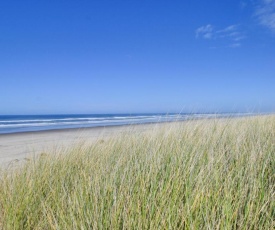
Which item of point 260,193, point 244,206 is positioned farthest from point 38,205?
point 260,193

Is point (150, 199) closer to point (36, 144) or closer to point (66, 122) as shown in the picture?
point (36, 144)

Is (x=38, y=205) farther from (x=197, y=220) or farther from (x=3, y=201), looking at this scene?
(x=197, y=220)

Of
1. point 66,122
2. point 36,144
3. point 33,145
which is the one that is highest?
point 33,145

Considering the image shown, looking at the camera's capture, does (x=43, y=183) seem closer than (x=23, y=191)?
No

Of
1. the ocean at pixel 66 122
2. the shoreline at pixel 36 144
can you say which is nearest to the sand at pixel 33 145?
the shoreline at pixel 36 144

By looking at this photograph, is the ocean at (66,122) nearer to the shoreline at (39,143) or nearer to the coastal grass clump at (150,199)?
the shoreline at (39,143)

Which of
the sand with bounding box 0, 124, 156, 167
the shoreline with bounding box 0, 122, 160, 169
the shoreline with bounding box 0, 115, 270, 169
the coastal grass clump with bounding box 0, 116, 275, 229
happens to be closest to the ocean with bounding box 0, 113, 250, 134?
the shoreline with bounding box 0, 115, 270, 169

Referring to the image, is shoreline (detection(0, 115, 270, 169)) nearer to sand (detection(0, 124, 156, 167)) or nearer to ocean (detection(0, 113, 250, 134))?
sand (detection(0, 124, 156, 167))

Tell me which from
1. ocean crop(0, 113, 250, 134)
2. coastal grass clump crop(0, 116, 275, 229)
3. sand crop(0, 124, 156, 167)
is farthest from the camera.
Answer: ocean crop(0, 113, 250, 134)

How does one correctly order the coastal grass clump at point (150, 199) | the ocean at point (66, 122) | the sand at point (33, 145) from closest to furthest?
the coastal grass clump at point (150, 199)
the sand at point (33, 145)
the ocean at point (66, 122)

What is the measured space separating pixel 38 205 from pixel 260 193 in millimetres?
1930

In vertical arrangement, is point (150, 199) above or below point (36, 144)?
above

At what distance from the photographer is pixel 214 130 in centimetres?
456

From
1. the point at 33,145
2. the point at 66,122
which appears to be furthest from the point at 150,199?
the point at 66,122
